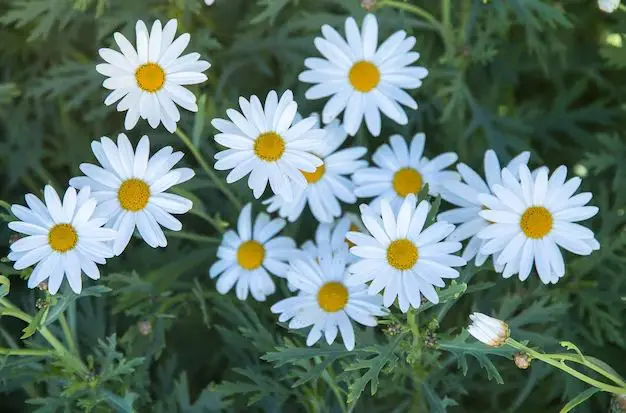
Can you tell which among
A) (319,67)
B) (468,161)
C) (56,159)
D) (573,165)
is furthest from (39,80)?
(573,165)

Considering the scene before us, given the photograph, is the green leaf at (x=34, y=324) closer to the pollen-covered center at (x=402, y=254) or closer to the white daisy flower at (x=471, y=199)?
the pollen-covered center at (x=402, y=254)

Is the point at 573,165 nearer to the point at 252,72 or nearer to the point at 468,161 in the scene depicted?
the point at 468,161

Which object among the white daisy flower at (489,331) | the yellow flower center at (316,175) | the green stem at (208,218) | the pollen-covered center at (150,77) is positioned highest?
the pollen-covered center at (150,77)

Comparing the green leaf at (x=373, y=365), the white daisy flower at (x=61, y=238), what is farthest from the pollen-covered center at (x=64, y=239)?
the green leaf at (x=373, y=365)

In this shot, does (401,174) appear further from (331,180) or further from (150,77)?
(150,77)

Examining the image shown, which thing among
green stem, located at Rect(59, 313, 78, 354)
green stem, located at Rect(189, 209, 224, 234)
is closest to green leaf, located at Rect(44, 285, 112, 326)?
green stem, located at Rect(59, 313, 78, 354)

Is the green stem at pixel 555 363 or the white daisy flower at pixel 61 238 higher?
the white daisy flower at pixel 61 238

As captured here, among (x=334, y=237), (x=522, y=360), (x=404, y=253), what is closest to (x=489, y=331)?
(x=522, y=360)
